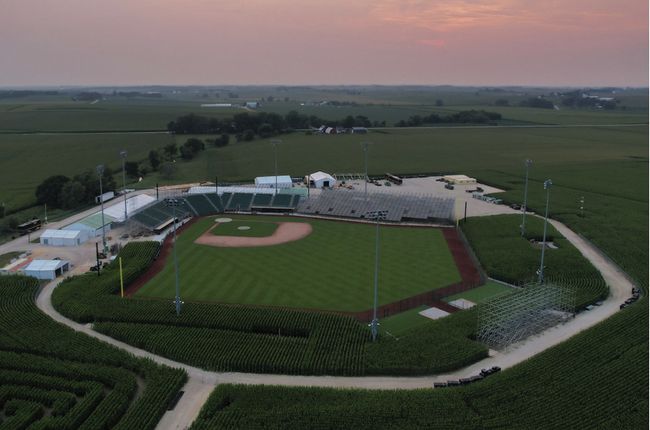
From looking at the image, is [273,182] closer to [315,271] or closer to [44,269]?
[315,271]

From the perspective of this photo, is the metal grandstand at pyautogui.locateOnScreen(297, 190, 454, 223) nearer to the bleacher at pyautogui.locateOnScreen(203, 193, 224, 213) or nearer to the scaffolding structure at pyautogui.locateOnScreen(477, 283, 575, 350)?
the bleacher at pyautogui.locateOnScreen(203, 193, 224, 213)

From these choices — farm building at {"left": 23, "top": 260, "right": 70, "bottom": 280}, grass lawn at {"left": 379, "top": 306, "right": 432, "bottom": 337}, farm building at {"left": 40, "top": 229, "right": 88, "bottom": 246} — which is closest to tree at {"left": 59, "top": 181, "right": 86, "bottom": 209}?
farm building at {"left": 40, "top": 229, "right": 88, "bottom": 246}

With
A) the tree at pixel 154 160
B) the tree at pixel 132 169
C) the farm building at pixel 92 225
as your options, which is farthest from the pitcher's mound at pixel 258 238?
the tree at pixel 154 160

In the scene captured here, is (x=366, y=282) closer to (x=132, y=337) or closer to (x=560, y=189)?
(x=132, y=337)

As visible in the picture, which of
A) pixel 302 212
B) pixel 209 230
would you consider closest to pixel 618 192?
pixel 302 212

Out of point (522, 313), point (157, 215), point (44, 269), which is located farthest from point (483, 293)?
point (157, 215)

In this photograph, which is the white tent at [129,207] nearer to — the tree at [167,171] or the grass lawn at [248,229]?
the grass lawn at [248,229]
